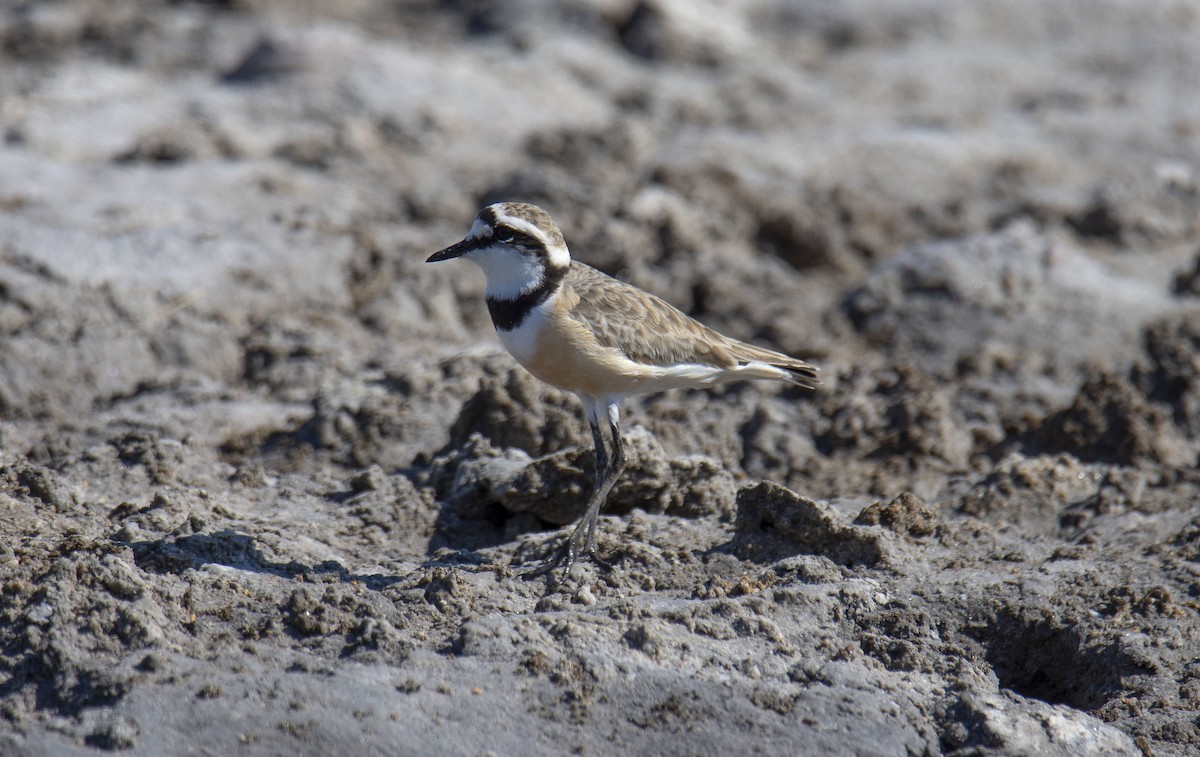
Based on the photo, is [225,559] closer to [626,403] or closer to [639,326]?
[639,326]

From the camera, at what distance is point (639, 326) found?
5.18 m

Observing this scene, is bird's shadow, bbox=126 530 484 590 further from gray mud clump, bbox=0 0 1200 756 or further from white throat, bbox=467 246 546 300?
white throat, bbox=467 246 546 300

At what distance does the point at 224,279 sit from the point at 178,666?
3.79 meters

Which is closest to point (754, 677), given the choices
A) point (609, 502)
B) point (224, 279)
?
point (609, 502)

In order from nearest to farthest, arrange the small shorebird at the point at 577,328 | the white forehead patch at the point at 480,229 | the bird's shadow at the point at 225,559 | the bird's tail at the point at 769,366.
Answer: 1. the bird's shadow at the point at 225,559
2. the small shorebird at the point at 577,328
3. the white forehead patch at the point at 480,229
4. the bird's tail at the point at 769,366

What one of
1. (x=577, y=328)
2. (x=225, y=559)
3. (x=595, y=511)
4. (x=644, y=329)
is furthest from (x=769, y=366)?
(x=225, y=559)

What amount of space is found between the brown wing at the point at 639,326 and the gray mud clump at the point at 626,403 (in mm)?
442

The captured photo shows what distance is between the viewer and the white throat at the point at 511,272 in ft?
16.5

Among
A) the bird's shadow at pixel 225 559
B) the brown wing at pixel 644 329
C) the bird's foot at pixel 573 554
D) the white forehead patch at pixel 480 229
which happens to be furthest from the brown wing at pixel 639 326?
the bird's shadow at pixel 225 559

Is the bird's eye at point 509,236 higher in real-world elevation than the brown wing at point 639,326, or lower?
higher

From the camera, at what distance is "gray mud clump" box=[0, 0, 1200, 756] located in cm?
391

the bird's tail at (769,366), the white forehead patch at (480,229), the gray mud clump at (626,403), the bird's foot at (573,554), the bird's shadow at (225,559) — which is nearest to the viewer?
the gray mud clump at (626,403)

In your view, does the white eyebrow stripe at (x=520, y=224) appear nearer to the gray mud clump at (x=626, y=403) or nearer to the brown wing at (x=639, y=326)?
the brown wing at (x=639, y=326)

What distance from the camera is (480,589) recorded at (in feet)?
14.6
